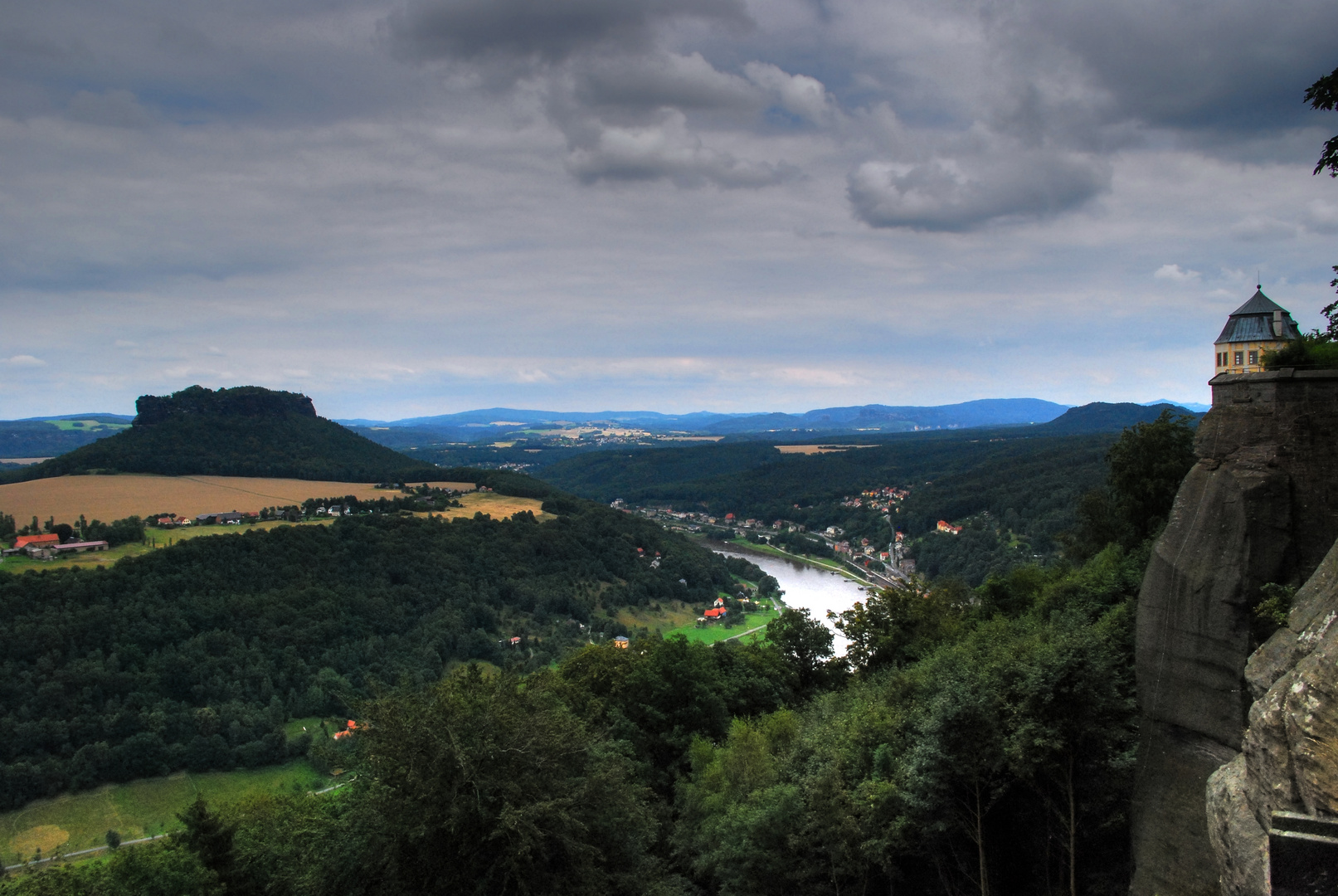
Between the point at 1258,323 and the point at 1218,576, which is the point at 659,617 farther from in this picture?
the point at 1218,576

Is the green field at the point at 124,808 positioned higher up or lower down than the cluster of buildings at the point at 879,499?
lower down

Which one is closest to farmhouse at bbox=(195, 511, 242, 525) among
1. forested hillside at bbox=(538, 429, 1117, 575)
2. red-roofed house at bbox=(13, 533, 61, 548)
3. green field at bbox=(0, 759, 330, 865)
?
red-roofed house at bbox=(13, 533, 61, 548)

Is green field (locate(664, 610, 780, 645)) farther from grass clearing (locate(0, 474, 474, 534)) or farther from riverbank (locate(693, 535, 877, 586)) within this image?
grass clearing (locate(0, 474, 474, 534))

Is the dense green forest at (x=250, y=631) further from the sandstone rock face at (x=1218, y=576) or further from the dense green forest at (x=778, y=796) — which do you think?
the sandstone rock face at (x=1218, y=576)

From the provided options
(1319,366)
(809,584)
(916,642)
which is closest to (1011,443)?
(809,584)

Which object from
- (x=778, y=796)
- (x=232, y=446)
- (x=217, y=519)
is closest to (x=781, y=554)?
(x=217, y=519)

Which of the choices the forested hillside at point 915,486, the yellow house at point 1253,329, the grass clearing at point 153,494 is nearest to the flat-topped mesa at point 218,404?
the grass clearing at point 153,494
